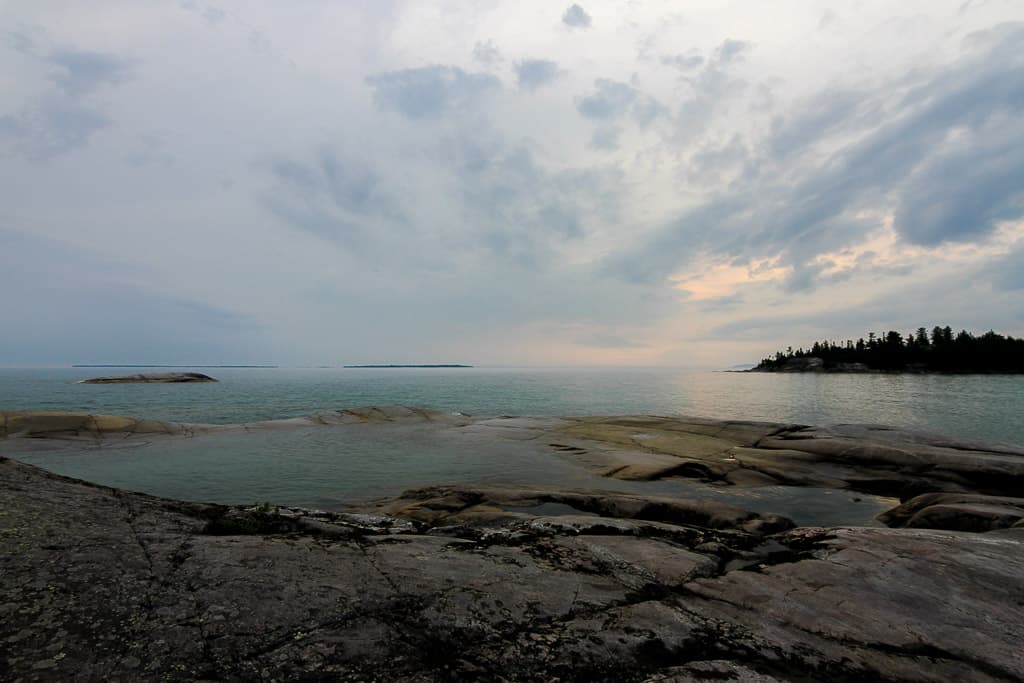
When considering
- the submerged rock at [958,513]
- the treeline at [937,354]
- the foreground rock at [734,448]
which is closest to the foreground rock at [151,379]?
the foreground rock at [734,448]

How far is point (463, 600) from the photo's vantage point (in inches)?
206

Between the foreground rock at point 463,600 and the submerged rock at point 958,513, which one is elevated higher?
the foreground rock at point 463,600

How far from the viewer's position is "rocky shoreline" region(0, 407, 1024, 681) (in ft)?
13.0

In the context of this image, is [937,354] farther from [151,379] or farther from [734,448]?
[151,379]

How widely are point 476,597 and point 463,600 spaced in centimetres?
18

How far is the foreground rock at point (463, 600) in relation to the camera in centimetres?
395

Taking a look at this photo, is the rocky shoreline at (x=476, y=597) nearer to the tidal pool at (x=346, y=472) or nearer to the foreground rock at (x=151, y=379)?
the tidal pool at (x=346, y=472)

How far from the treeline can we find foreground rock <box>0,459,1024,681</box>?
213945 millimetres

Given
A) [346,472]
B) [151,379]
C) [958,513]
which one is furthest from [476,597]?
[151,379]

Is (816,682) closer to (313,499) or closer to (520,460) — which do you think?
(313,499)

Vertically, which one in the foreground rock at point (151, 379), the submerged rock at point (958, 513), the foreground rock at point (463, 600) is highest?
the foreground rock at point (463, 600)

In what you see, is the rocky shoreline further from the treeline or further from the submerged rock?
the treeline

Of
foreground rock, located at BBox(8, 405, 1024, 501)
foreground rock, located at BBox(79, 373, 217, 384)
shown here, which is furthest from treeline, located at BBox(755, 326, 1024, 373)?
foreground rock, located at BBox(79, 373, 217, 384)

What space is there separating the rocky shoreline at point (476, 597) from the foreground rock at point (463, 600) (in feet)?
Result: 0.09
